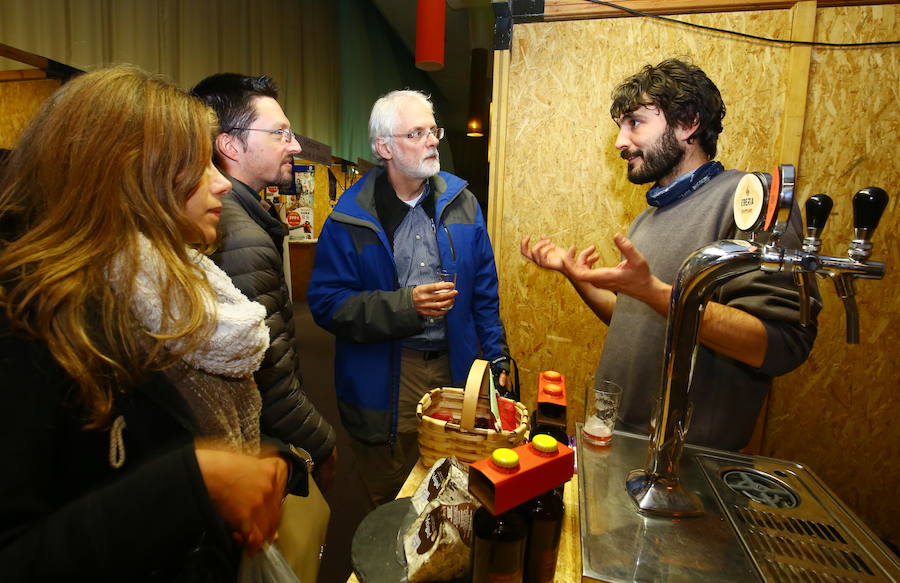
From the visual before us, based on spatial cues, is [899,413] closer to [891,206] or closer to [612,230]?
[891,206]

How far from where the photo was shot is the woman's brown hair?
69 cm

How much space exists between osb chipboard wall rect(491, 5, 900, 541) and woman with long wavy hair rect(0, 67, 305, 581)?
1.88m

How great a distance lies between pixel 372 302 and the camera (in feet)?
6.11

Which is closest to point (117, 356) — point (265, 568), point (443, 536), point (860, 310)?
point (265, 568)

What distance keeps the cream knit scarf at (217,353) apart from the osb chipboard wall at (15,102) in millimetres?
1811

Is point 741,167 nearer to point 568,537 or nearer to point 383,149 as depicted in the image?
point 383,149

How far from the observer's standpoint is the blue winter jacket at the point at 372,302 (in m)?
1.87

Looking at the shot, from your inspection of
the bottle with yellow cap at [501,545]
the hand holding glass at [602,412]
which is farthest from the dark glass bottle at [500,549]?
the hand holding glass at [602,412]

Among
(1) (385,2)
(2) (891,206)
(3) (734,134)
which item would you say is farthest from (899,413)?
(1) (385,2)

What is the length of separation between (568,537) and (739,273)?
1.94 feet

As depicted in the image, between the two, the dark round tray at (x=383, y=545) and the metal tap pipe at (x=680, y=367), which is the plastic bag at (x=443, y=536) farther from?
the metal tap pipe at (x=680, y=367)

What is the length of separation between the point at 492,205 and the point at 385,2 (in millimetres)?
4409

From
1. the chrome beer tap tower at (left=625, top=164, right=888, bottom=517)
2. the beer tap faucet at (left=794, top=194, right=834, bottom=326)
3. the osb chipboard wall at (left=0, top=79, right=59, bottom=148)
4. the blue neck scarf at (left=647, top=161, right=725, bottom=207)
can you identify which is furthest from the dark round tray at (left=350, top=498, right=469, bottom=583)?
the osb chipboard wall at (left=0, top=79, right=59, bottom=148)

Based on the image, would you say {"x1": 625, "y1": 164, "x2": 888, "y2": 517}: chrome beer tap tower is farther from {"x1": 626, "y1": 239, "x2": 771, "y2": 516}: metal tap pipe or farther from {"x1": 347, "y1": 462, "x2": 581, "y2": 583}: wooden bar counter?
{"x1": 347, "y1": 462, "x2": 581, "y2": 583}: wooden bar counter
